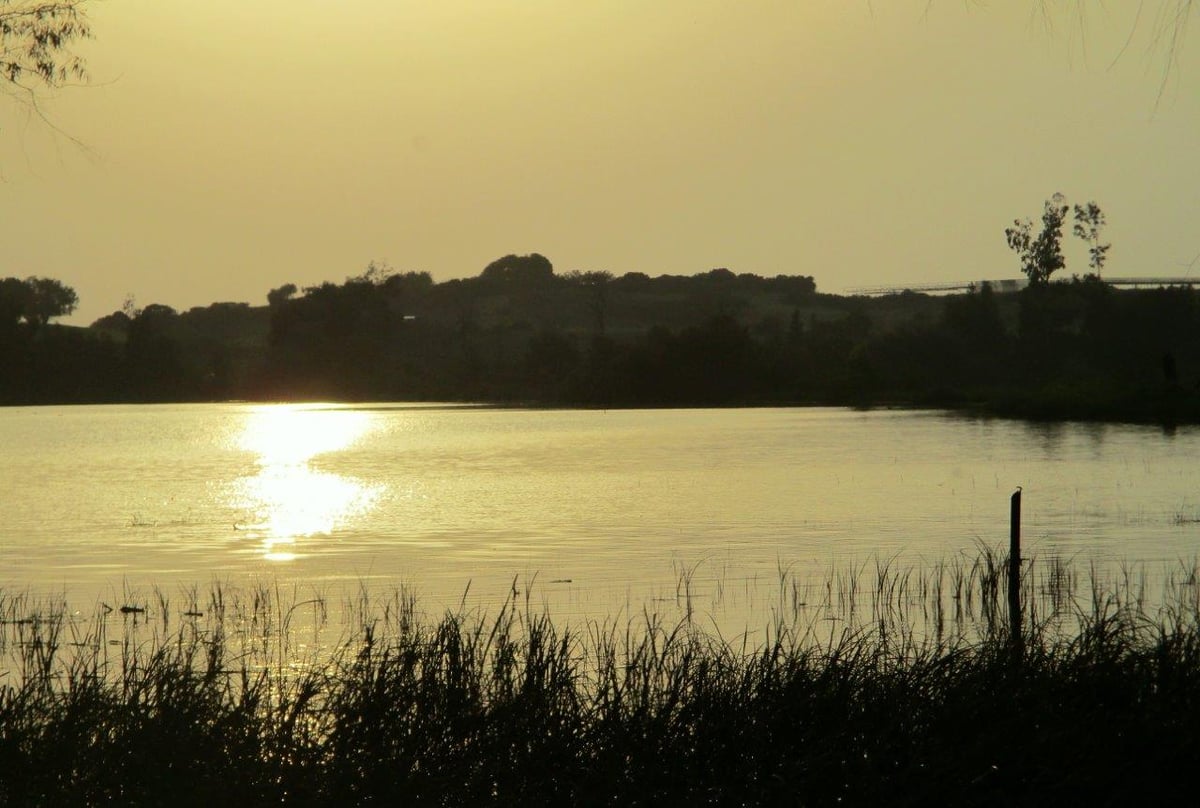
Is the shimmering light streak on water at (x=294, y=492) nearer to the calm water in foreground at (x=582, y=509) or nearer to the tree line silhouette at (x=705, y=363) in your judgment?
the calm water in foreground at (x=582, y=509)

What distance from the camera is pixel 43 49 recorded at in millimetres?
15414

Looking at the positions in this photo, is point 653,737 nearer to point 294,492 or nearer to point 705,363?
point 294,492

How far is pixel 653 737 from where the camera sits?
1059 cm

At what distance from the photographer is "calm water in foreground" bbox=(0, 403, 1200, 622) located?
25.8 metres

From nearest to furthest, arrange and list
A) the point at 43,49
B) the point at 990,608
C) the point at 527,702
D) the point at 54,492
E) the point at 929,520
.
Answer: the point at 527,702
the point at 43,49
the point at 990,608
the point at 929,520
the point at 54,492

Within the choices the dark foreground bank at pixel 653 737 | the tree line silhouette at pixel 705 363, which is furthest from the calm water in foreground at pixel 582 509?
the tree line silhouette at pixel 705 363

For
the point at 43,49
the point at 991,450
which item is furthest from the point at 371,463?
the point at 43,49

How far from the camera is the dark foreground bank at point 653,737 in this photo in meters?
9.54

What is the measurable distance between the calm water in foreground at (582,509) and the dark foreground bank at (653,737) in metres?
7.36

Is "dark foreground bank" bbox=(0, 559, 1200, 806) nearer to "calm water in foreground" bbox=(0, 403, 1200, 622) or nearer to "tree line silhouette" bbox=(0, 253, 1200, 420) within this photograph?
"calm water in foreground" bbox=(0, 403, 1200, 622)

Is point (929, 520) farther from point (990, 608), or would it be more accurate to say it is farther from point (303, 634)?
point (303, 634)

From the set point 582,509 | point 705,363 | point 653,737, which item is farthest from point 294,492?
point 705,363

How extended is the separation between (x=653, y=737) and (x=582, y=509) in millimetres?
28577

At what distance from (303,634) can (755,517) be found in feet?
61.4
